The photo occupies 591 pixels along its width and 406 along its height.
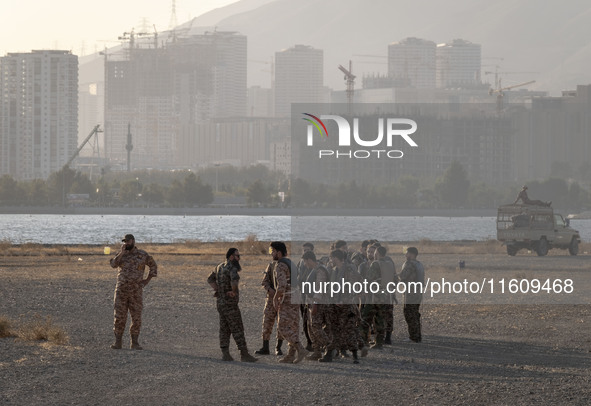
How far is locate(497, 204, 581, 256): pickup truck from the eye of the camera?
5212 cm

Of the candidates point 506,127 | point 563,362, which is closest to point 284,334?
point 563,362

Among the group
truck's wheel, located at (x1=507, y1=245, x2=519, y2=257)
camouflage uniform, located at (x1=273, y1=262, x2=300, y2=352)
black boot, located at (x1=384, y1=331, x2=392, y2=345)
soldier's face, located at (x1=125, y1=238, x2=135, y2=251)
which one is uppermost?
soldier's face, located at (x1=125, y1=238, x2=135, y2=251)

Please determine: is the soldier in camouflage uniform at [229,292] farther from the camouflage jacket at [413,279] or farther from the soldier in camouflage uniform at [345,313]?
the camouflage jacket at [413,279]

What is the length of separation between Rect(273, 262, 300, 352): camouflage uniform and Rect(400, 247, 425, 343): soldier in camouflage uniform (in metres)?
3.11

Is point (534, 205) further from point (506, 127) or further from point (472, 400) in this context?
point (472, 400)

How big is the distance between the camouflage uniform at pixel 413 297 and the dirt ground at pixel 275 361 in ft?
1.27

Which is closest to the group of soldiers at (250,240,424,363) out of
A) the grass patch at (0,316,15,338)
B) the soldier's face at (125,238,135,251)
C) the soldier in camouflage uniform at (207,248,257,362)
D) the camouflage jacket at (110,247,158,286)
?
the soldier in camouflage uniform at (207,248,257,362)

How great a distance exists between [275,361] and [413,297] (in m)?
3.43

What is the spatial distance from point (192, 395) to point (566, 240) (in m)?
42.3

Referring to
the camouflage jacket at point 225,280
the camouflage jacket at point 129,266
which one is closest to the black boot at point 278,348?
the camouflage jacket at point 225,280

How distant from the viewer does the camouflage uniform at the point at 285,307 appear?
1745cm

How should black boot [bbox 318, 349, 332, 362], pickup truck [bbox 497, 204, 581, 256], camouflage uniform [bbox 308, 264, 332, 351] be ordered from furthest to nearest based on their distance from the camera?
1. pickup truck [bbox 497, 204, 581, 256]
2. black boot [bbox 318, 349, 332, 362]
3. camouflage uniform [bbox 308, 264, 332, 351]

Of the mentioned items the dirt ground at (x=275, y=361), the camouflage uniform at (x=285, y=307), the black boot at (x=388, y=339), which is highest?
the camouflage uniform at (x=285, y=307)

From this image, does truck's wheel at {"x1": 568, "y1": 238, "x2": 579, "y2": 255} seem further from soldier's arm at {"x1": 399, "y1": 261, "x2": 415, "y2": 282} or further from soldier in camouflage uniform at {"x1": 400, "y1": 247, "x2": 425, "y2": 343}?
soldier's arm at {"x1": 399, "y1": 261, "x2": 415, "y2": 282}
